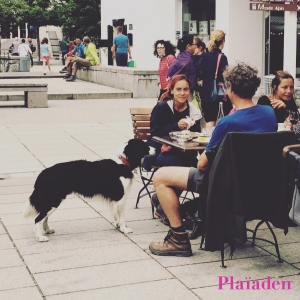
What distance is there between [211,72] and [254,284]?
6100mm

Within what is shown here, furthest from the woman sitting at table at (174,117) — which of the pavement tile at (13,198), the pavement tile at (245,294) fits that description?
the pavement tile at (245,294)

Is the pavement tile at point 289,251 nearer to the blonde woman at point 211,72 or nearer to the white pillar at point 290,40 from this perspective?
the blonde woman at point 211,72

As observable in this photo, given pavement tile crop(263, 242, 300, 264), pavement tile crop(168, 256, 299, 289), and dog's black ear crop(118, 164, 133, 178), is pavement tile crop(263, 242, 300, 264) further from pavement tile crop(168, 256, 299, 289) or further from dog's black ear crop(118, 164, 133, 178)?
dog's black ear crop(118, 164, 133, 178)

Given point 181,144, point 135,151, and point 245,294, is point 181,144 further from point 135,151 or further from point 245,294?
point 245,294

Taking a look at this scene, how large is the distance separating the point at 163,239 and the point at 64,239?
34.3 inches

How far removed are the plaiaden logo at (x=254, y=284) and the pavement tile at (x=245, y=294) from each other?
0.04 meters

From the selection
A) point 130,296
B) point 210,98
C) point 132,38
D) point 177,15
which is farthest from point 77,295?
point 132,38

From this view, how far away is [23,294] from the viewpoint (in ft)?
14.9

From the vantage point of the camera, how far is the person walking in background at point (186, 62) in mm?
10984

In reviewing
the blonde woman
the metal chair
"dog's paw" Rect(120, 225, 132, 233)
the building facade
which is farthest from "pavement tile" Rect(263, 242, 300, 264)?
the building facade

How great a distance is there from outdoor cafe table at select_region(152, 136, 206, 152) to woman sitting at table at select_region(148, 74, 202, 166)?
22cm

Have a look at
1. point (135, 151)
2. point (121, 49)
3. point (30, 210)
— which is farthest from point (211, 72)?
point (121, 49)

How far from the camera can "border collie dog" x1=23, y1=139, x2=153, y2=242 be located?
231 inches

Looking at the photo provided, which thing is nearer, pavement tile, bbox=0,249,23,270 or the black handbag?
pavement tile, bbox=0,249,23,270
